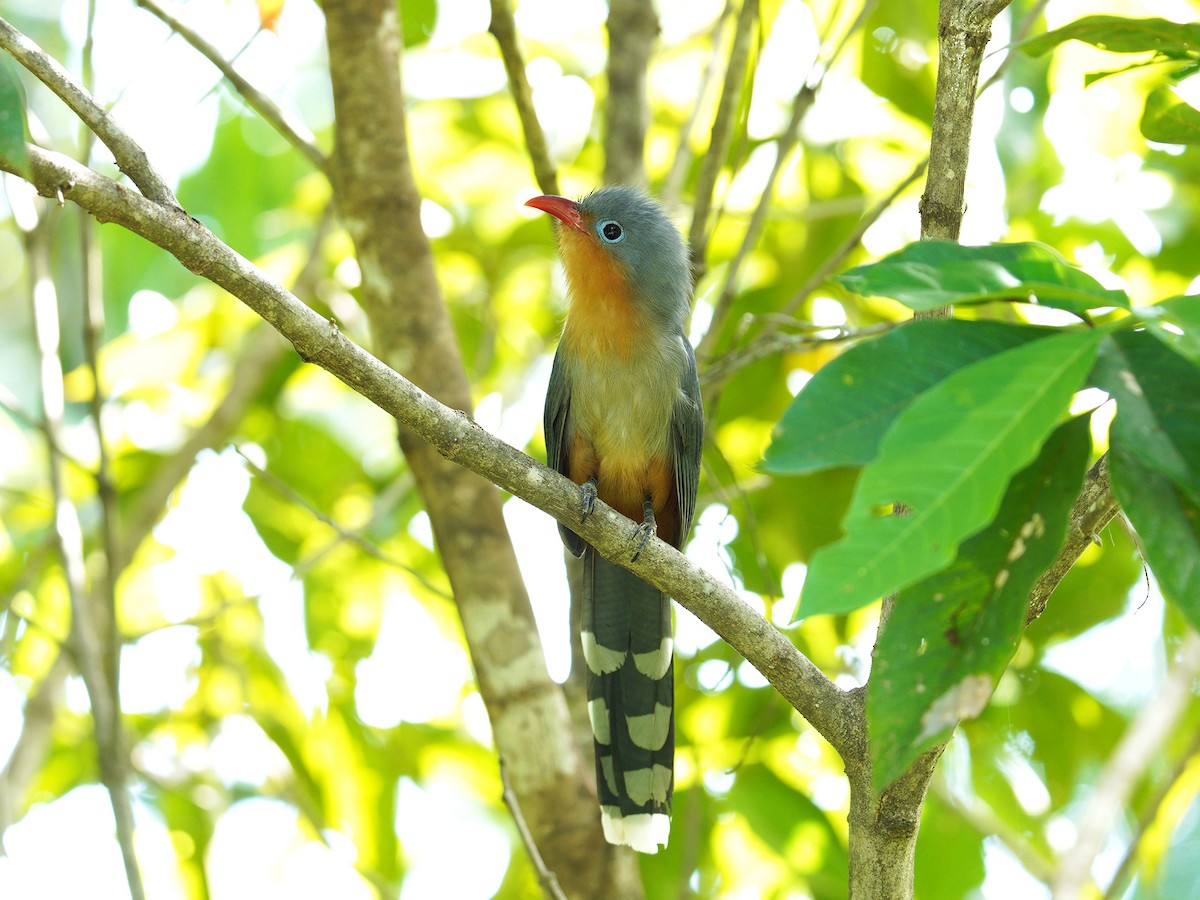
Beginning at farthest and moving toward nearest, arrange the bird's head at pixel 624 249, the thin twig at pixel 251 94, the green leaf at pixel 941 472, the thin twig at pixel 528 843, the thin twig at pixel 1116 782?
the bird's head at pixel 624 249 → the thin twig at pixel 251 94 → the thin twig at pixel 1116 782 → the thin twig at pixel 528 843 → the green leaf at pixel 941 472

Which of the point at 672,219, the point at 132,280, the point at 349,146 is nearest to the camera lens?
the point at 349,146

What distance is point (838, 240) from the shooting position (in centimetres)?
470

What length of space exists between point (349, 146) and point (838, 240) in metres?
Result: 2.00

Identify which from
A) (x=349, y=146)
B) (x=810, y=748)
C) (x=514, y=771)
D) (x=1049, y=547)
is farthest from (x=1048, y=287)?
(x=810, y=748)

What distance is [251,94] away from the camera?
3936 mm

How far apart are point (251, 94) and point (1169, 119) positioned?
288cm

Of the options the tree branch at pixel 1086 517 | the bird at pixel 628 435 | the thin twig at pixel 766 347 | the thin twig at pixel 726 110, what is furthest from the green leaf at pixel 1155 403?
the thin twig at pixel 726 110

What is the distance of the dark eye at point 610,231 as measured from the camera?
175 inches

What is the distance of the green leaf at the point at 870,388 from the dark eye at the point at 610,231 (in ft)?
9.53

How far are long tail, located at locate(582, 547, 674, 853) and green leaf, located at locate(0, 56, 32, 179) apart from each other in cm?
264

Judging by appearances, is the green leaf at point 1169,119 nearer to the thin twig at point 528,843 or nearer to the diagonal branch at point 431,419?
the diagonal branch at point 431,419

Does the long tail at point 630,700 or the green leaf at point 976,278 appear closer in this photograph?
the green leaf at point 976,278

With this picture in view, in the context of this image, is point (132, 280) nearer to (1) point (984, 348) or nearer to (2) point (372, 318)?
(2) point (372, 318)

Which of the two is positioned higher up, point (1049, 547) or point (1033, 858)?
point (1033, 858)
